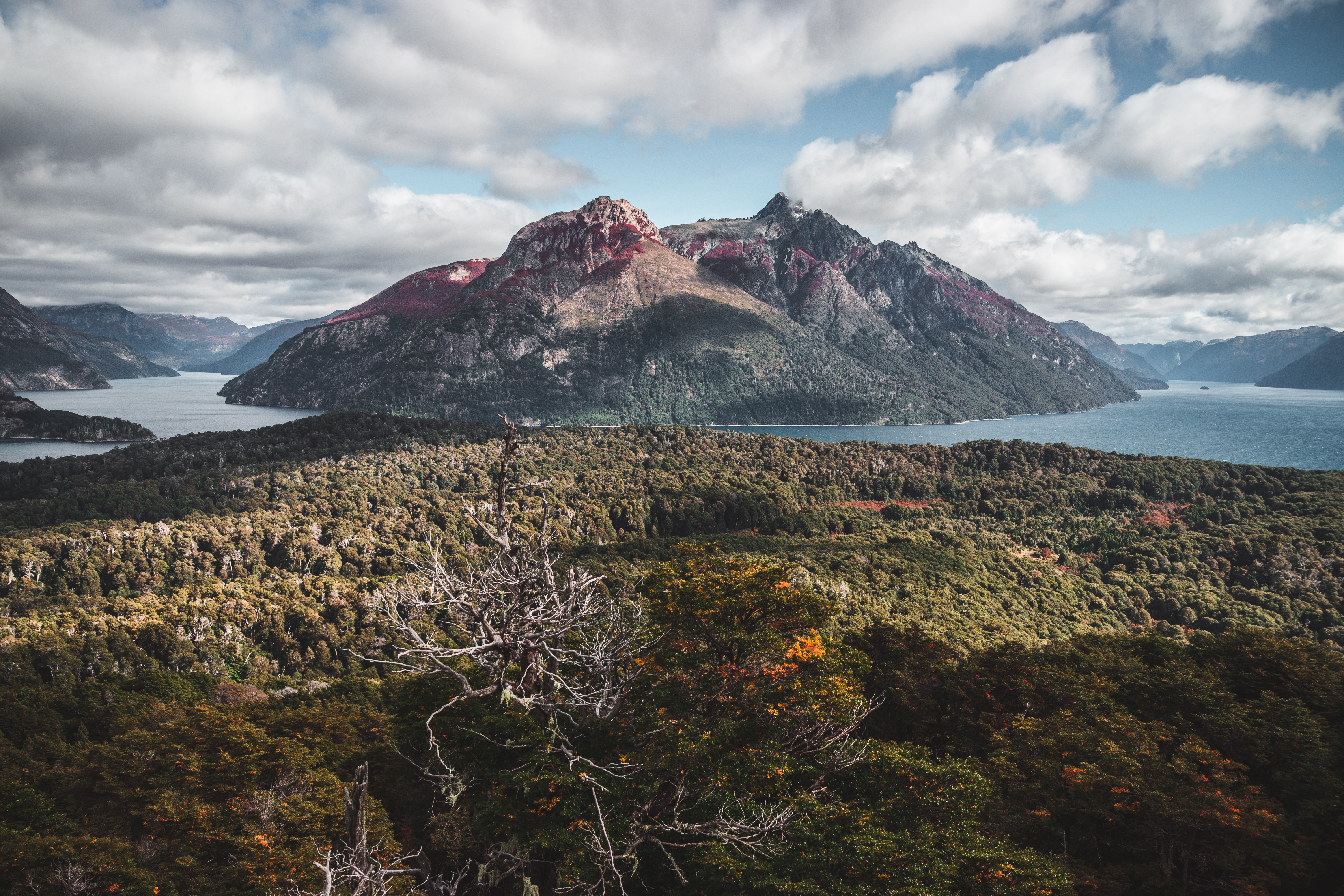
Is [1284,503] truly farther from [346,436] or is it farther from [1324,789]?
[346,436]

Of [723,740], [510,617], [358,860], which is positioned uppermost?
[510,617]

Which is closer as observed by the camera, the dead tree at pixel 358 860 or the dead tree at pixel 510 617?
the dead tree at pixel 358 860

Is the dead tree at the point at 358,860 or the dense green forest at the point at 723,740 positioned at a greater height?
the dead tree at the point at 358,860

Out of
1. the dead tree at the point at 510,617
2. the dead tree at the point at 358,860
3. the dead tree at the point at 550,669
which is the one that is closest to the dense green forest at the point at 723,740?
the dead tree at the point at 550,669

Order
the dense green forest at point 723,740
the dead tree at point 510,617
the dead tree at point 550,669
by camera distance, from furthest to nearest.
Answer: the dense green forest at point 723,740 → the dead tree at point 550,669 → the dead tree at point 510,617

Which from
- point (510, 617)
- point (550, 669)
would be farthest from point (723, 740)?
point (510, 617)

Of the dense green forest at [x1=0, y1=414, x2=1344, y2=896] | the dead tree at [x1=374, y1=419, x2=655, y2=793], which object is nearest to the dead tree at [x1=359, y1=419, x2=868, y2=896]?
the dead tree at [x1=374, y1=419, x2=655, y2=793]

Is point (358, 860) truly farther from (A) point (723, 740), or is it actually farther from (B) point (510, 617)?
(A) point (723, 740)

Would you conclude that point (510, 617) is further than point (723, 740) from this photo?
No

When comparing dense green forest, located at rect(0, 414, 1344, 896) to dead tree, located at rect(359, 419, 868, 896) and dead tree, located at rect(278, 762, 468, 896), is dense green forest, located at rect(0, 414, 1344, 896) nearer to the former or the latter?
dead tree, located at rect(359, 419, 868, 896)

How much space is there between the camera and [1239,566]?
83000mm

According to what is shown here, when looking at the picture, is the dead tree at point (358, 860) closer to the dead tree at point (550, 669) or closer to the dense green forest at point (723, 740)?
the dead tree at point (550, 669)

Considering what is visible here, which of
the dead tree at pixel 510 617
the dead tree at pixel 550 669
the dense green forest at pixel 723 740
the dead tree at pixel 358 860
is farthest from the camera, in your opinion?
the dense green forest at pixel 723 740

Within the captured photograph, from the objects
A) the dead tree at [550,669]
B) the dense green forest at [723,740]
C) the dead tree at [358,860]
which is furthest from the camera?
the dense green forest at [723,740]
